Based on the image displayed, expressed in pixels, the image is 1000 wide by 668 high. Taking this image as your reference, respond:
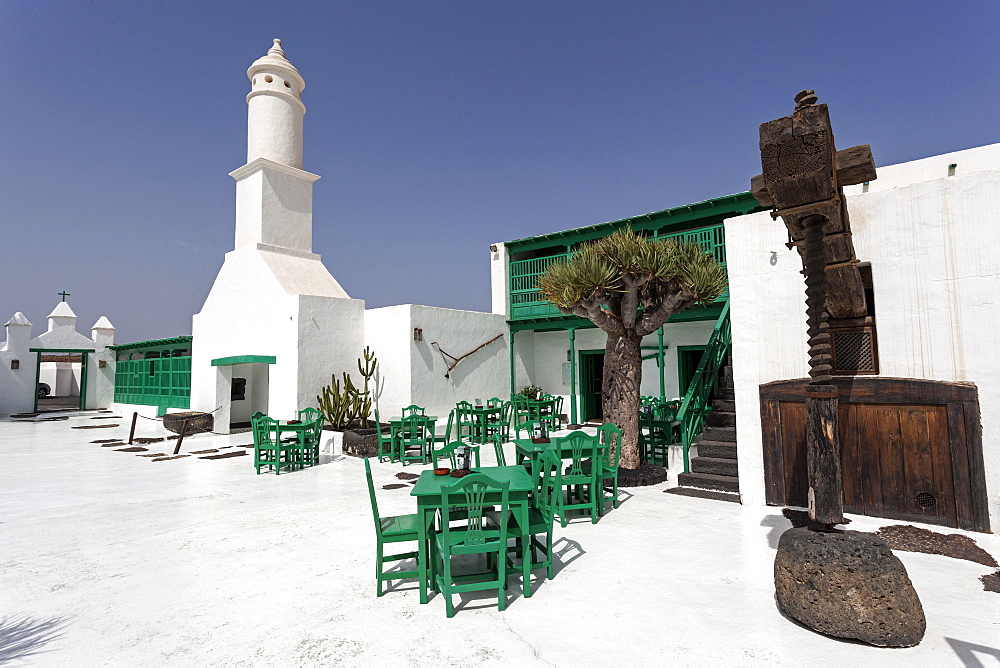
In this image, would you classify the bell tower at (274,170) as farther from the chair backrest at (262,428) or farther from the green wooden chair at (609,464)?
the green wooden chair at (609,464)

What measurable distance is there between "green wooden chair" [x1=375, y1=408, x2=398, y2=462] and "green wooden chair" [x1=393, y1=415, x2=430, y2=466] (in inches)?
4.7

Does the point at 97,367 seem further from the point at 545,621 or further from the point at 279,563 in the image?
the point at 545,621

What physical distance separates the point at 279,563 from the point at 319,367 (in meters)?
8.47

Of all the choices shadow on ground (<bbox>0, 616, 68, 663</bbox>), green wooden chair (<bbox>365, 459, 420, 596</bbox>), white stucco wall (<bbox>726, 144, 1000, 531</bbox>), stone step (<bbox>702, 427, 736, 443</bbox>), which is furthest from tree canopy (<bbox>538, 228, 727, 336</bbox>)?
shadow on ground (<bbox>0, 616, 68, 663</bbox>)

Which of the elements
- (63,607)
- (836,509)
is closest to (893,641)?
→ (836,509)

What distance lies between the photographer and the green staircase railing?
7.61 m

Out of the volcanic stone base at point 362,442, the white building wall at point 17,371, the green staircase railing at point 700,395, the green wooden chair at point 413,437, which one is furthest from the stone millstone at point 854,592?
the white building wall at point 17,371

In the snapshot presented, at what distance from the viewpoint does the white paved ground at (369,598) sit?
10.2ft

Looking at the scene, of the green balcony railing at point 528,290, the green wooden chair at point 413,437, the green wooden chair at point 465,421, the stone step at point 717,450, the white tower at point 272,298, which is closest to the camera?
the stone step at point 717,450

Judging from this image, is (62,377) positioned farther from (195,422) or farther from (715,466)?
(715,466)

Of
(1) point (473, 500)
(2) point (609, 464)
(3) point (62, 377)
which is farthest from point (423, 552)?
(3) point (62, 377)

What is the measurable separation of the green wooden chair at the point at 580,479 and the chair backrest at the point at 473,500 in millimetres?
1993

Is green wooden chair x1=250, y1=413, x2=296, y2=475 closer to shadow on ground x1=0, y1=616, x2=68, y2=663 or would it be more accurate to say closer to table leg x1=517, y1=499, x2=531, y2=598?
shadow on ground x1=0, y1=616, x2=68, y2=663

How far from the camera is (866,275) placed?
19.4 feet
